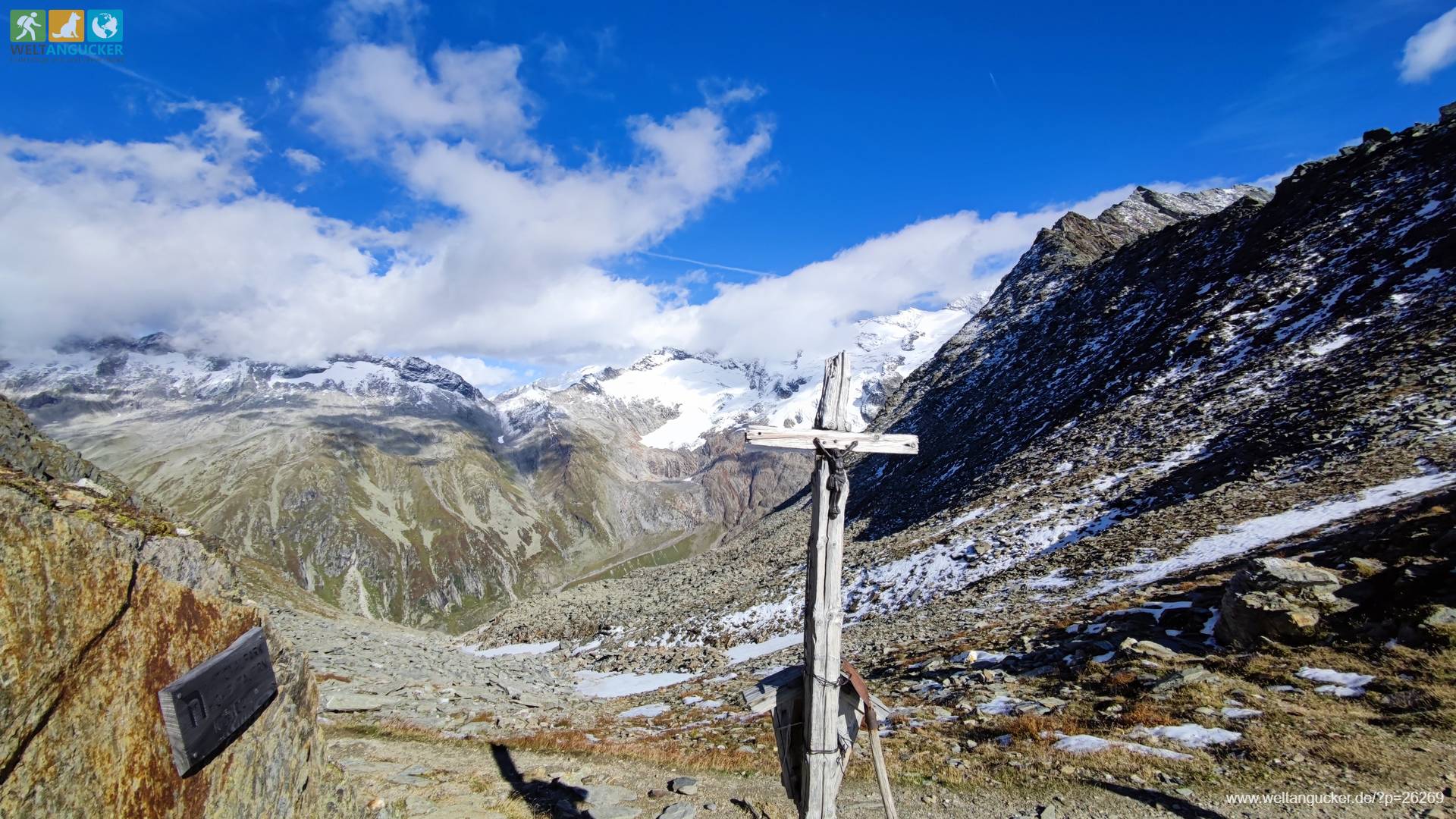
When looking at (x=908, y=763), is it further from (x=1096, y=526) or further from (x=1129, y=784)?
(x=1096, y=526)

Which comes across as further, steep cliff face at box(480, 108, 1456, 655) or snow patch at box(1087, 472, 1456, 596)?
steep cliff face at box(480, 108, 1456, 655)

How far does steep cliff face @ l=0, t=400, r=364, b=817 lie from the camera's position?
14.2ft

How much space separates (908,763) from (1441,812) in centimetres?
678

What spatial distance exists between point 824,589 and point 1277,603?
12098 mm

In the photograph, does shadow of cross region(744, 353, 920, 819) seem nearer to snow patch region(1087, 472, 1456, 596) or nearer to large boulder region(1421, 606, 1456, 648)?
large boulder region(1421, 606, 1456, 648)

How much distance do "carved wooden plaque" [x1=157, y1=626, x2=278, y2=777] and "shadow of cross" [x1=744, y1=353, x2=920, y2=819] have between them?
5489 millimetres

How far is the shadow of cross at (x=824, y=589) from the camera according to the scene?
7.11m

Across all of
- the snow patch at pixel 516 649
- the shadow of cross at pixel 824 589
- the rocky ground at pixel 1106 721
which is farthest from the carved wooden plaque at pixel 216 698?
the snow patch at pixel 516 649

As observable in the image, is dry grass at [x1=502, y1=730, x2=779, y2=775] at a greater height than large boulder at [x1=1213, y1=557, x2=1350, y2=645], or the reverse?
large boulder at [x1=1213, y1=557, x2=1350, y2=645]

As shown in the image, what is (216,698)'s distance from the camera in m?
5.68

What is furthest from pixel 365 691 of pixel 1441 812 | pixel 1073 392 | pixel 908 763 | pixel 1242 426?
pixel 1073 392

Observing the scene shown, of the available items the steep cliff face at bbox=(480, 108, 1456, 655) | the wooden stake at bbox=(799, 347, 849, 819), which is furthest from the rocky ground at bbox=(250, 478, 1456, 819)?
the steep cliff face at bbox=(480, 108, 1456, 655)

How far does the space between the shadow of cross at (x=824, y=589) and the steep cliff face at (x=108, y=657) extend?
5.61m

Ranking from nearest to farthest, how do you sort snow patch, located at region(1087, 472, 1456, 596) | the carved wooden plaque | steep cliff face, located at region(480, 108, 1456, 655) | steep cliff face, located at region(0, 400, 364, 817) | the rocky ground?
steep cliff face, located at region(0, 400, 364, 817), the carved wooden plaque, the rocky ground, snow patch, located at region(1087, 472, 1456, 596), steep cliff face, located at region(480, 108, 1456, 655)
